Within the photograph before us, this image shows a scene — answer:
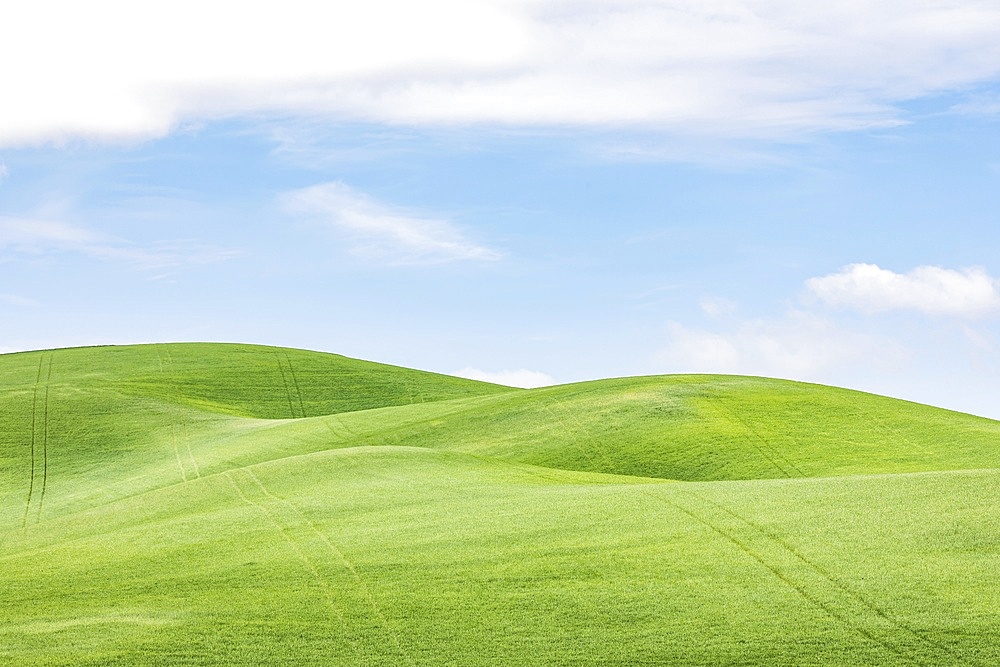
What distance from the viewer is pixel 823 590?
49.0 feet

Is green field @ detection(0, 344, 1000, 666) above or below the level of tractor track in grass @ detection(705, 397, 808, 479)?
below

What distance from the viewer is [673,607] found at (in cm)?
1465

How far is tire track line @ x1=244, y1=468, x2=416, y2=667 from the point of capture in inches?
545

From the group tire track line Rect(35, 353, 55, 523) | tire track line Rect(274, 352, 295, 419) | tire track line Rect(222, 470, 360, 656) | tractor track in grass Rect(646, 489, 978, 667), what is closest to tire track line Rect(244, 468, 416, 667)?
tire track line Rect(222, 470, 360, 656)

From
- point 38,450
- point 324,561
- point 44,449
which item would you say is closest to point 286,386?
point 44,449

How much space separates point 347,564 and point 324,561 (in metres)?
0.51

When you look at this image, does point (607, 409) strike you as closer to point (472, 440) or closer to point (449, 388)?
point (472, 440)

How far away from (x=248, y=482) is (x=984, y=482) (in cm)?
1653

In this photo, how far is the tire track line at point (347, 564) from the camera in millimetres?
13852

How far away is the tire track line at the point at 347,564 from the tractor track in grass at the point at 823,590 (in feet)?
18.9

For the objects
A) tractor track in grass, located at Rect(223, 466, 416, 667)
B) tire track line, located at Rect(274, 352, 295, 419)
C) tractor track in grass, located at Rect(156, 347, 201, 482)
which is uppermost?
tire track line, located at Rect(274, 352, 295, 419)

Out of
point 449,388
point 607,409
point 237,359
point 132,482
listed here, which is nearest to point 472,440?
point 607,409

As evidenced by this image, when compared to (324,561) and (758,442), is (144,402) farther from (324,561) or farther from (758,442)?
(324,561)

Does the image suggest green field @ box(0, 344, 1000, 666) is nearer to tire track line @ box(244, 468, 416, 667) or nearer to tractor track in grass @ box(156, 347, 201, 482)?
tire track line @ box(244, 468, 416, 667)
